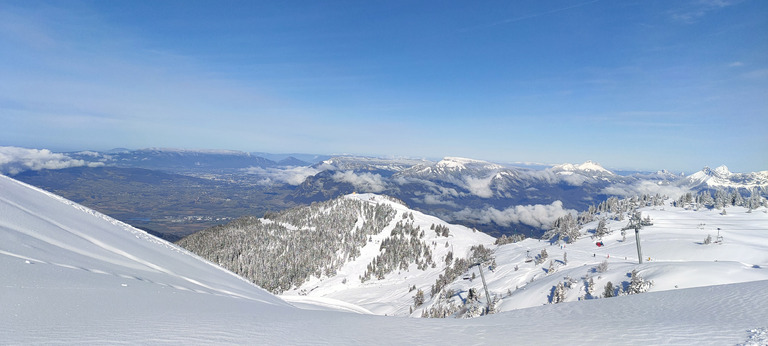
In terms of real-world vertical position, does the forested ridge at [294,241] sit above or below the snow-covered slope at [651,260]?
below

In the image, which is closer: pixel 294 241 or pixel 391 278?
pixel 391 278

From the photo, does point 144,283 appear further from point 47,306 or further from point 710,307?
point 710,307

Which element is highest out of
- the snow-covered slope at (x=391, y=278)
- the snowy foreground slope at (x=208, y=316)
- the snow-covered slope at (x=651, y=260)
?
the snowy foreground slope at (x=208, y=316)

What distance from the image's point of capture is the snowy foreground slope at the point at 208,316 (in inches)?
308

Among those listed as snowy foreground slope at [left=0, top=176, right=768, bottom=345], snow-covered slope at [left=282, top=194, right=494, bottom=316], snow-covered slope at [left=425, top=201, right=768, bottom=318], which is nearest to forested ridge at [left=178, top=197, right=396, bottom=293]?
snow-covered slope at [left=282, top=194, right=494, bottom=316]

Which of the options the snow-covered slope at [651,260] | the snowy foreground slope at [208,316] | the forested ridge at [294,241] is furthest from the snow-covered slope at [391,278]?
the snowy foreground slope at [208,316]

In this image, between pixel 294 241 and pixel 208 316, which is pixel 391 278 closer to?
pixel 294 241

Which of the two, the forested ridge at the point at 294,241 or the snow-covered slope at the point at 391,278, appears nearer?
the snow-covered slope at the point at 391,278

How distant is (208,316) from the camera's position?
10.9 meters

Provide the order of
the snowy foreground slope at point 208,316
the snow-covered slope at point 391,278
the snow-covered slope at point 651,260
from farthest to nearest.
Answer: the snow-covered slope at point 391,278
the snow-covered slope at point 651,260
the snowy foreground slope at point 208,316

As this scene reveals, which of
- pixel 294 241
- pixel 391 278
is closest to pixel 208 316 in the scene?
pixel 391 278

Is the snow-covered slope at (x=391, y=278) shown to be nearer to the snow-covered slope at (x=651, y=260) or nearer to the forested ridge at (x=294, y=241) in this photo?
the forested ridge at (x=294, y=241)

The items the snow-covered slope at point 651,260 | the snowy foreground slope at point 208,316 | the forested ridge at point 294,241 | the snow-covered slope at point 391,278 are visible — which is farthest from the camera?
the forested ridge at point 294,241

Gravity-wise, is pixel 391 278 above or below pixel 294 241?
below
